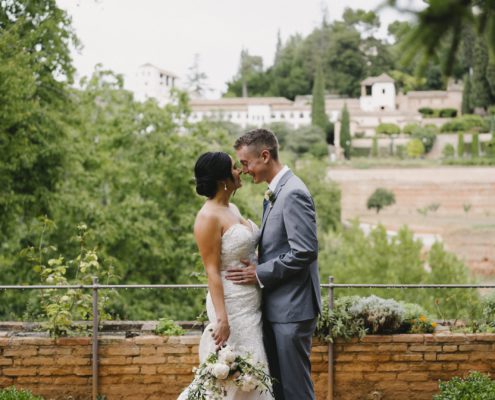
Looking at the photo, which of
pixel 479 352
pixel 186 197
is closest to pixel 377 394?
pixel 479 352

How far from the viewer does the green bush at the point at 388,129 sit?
73.9m

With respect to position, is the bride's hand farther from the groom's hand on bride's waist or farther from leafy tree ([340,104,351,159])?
leafy tree ([340,104,351,159])

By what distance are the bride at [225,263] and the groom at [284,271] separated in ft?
0.21

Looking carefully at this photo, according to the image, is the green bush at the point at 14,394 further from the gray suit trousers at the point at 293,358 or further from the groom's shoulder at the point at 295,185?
the groom's shoulder at the point at 295,185

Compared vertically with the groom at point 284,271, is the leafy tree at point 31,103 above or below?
above

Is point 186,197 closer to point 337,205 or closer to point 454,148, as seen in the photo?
point 337,205

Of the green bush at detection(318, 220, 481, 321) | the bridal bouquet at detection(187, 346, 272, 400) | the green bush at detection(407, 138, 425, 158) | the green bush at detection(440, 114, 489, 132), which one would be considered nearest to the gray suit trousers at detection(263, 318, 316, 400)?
the bridal bouquet at detection(187, 346, 272, 400)

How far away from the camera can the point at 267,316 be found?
2979 millimetres

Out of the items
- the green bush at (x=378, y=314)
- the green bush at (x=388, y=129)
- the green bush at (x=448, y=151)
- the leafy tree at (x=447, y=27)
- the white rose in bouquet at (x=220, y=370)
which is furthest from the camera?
the green bush at (x=388, y=129)

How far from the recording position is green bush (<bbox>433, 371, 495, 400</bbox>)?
12.2 feet

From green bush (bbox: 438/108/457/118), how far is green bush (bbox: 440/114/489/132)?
8466 millimetres

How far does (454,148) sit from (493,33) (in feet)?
230

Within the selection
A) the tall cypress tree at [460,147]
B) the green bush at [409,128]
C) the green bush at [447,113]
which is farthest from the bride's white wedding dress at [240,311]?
the green bush at [447,113]

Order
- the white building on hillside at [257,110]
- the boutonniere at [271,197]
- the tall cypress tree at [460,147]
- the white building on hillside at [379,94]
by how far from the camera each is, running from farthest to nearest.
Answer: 1. the white building on hillside at [257,110]
2. the white building on hillside at [379,94]
3. the tall cypress tree at [460,147]
4. the boutonniere at [271,197]
